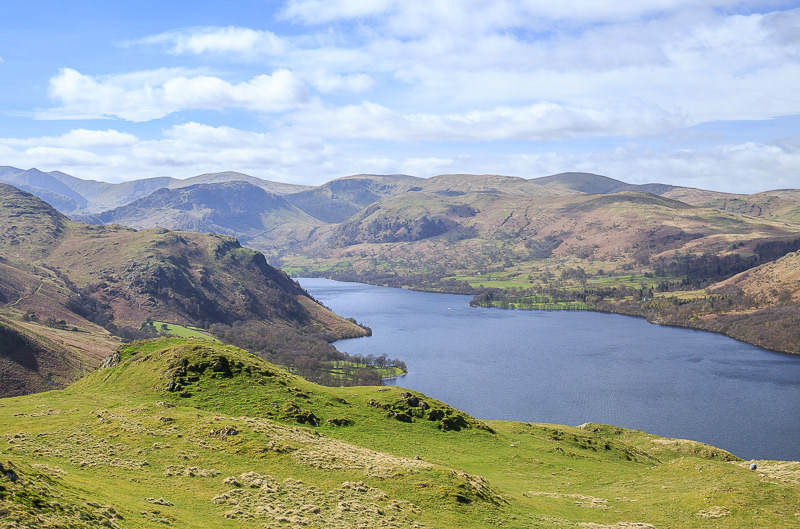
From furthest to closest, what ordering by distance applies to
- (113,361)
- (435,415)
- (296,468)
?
(113,361) → (435,415) → (296,468)

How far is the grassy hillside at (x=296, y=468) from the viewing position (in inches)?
1334

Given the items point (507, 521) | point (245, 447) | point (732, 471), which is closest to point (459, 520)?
point (507, 521)

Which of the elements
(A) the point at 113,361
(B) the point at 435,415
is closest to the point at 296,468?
Answer: (B) the point at 435,415

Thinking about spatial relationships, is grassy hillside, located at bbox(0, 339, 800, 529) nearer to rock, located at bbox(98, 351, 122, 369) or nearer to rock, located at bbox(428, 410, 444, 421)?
rock, located at bbox(428, 410, 444, 421)

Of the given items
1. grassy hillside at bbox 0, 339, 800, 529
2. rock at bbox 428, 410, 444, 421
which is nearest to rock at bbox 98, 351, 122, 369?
grassy hillside at bbox 0, 339, 800, 529

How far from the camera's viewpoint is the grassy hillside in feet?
111

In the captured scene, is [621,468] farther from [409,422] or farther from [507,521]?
[507,521]

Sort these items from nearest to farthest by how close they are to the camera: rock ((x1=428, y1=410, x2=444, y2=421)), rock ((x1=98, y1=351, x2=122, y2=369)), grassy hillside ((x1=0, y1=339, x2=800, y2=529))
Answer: grassy hillside ((x1=0, y1=339, x2=800, y2=529)) < rock ((x1=428, y1=410, x2=444, y2=421)) < rock ((x1=98, y1=351, x2=122, y2=369))

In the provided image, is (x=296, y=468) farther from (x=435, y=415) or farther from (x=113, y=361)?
(x=113, y=361)

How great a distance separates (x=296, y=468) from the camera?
1698 inches

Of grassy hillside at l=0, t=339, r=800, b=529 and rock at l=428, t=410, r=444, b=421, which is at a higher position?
grassy hillside at l=0, t=339, r=800, b=529

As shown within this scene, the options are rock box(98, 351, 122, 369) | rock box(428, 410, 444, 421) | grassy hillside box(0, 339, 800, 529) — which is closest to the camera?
grassy hillside box(0, 339, 800, 529)

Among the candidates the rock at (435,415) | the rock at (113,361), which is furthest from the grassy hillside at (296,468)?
the rock at (113,361)

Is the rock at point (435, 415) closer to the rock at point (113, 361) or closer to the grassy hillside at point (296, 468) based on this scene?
the grassy hillside at point (296, 468)
